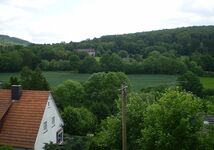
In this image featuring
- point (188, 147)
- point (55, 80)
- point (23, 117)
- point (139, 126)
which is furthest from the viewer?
point (55, 80)

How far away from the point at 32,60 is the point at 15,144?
83.3 m

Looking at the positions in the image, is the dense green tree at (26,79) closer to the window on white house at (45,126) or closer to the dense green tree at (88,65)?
the window on white house at (45,126)

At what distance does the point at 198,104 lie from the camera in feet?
85.4

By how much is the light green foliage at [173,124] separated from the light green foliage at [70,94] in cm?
2948

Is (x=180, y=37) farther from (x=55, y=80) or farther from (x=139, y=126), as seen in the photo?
(x=139, y=126)

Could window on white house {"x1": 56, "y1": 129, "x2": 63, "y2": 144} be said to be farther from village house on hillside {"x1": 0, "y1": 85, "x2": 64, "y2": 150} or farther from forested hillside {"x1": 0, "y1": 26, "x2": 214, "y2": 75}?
forested hillside {"x1": 0, "y1": 26, "x2": 214, "y2": 75}

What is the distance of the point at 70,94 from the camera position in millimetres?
57500

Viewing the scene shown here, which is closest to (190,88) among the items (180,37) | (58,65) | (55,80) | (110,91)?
(110,91)

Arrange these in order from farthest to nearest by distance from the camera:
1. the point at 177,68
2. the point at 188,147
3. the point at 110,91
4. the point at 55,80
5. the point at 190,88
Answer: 1. the point at 177,68
2. the point at 55,80
3. the point at 190,88
4. the point at 110,91
5. the point at 188,147

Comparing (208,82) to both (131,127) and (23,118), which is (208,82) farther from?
(23,118)

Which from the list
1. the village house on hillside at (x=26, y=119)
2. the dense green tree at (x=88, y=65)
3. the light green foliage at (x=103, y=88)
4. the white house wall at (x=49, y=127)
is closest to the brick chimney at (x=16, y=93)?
the village house on hillside at (x=26, y=119)

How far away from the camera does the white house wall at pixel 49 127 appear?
3002 cm

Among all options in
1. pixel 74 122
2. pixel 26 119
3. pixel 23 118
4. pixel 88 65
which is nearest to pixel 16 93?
pixel 23 118

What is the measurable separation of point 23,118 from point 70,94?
26.9 m
